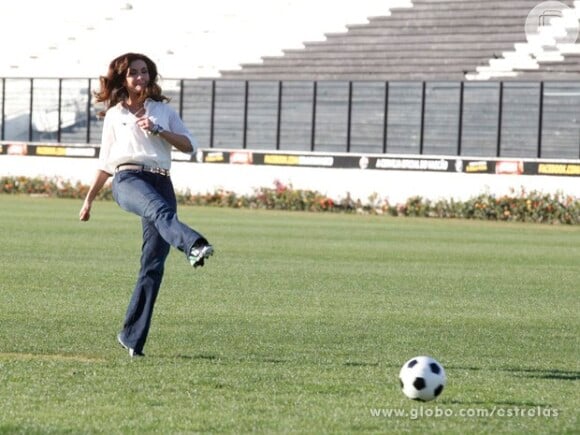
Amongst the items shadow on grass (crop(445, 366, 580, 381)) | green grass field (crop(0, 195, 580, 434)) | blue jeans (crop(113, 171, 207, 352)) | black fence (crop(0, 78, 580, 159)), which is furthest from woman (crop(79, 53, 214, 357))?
black fence (crop(0, 78, 580, 159))

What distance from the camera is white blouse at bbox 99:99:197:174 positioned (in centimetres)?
1077

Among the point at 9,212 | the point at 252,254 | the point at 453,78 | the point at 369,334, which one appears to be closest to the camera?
the point at 369,334

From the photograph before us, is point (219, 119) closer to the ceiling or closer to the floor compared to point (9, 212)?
closer to the ceiling

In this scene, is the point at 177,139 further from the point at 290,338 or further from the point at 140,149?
the point at 290,338

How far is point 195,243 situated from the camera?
9.91 metres

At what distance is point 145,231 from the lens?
1079 centimetres

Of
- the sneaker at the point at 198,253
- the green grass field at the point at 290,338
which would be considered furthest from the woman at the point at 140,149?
the sneaker at the point at 198,253

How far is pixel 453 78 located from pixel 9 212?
672 inches

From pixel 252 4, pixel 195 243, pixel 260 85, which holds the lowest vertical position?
pixel 195 243

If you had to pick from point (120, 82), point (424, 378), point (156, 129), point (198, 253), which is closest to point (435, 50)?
point (120, 82)

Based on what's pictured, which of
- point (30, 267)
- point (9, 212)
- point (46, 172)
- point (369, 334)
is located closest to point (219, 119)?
point (46, 172)

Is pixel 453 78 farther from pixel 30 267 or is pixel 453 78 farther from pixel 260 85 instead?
pixel 30 267

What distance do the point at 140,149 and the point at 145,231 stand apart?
0.63m

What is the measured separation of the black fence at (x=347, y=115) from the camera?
42.9 m
